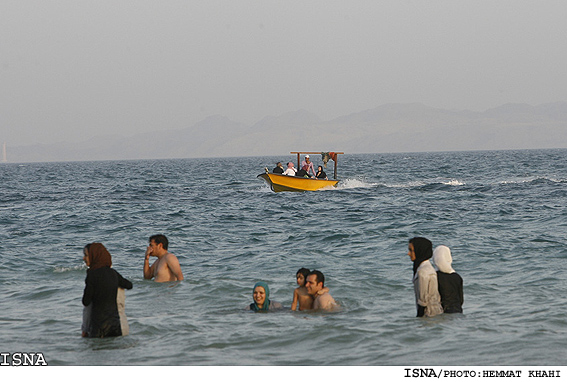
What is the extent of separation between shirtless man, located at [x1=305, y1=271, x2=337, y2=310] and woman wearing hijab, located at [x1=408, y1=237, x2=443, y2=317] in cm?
152

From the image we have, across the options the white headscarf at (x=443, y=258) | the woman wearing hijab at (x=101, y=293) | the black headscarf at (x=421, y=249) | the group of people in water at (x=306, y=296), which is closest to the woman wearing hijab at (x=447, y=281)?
the white headscarf at (x=443, y=258)

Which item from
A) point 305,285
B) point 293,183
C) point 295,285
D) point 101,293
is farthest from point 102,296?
point 293,183

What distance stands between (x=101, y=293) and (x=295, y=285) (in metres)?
5.17

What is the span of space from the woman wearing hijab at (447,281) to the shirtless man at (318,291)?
173 centimetres

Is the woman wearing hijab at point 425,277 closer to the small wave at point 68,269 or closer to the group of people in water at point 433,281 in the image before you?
the group of people in water at point 433,281

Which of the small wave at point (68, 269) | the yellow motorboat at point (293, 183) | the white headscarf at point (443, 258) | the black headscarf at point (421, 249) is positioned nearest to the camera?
the black headscarf at point (421, 249)

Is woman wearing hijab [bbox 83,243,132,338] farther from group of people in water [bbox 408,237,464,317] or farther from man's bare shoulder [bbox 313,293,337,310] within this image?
group of people in water [bbox 408,237,464,317]

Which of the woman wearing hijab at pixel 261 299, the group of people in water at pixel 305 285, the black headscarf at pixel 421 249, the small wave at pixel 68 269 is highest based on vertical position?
the black headscarf at pixel 421 249

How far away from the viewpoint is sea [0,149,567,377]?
27.6 ft

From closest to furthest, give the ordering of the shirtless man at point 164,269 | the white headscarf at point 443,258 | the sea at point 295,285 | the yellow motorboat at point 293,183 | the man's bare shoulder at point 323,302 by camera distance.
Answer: the sea at point 295,285 < the white headscarf at point 443,258 < the man's bare shoulder at point 323,302 < the shirtless man at point 164,269 < the yellow motorboat at point 293,183

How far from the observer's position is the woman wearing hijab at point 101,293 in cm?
830

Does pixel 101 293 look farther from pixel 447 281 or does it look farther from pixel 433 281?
pixel 447 281

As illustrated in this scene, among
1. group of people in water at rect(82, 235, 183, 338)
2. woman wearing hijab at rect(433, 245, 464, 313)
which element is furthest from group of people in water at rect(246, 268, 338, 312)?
group of people in water at rect(82, 235, 183, 338)

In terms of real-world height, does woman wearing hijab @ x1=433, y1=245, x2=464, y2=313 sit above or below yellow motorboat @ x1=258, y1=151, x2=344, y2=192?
below
